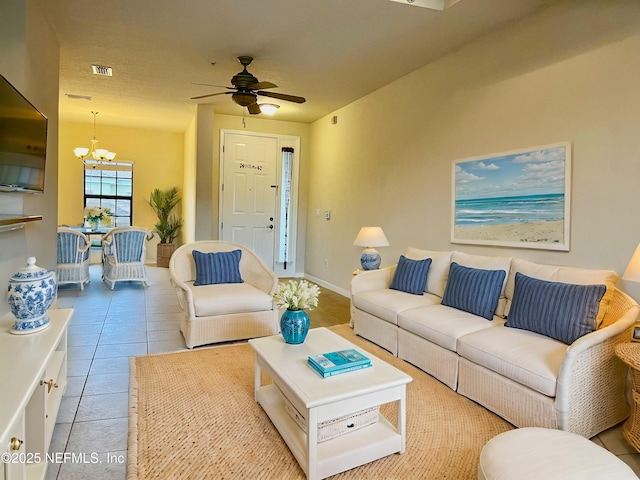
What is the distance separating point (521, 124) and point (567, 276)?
1270mm

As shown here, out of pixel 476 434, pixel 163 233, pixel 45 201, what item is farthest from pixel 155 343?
pixel 163 233

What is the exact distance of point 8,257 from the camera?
8.13ft

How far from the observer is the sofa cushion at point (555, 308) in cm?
224

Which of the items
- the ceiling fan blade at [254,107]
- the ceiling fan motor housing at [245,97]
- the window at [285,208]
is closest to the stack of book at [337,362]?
the ceiling fan motor housing at [245,97]

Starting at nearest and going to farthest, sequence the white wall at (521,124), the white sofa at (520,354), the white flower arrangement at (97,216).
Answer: the white sofa at (520,354)
the white wall at (521,124)
the white flower arrangement at (97,216)

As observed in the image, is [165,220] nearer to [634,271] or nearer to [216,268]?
[216,268]

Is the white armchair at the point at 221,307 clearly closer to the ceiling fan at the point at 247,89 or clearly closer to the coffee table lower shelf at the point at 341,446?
the coffee table lower shelf at the point at 341,446

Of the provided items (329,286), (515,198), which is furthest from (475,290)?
(329,286)

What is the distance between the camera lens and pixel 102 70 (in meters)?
4.41

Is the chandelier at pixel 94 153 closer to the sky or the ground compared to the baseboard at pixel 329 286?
closer to the sky

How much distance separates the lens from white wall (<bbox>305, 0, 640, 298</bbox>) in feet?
8.09

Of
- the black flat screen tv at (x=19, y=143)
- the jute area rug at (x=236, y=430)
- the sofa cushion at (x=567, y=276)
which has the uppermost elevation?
the black flat screen tv at (x=19, y=143)

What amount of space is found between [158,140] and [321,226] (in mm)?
4401

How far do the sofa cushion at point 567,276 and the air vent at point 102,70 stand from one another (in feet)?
15.2
